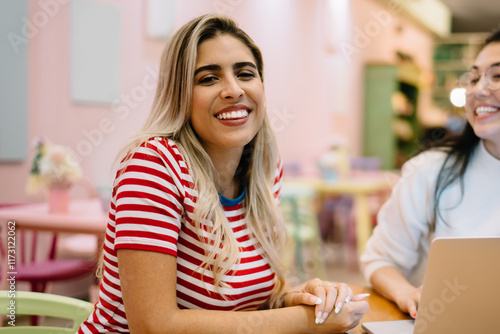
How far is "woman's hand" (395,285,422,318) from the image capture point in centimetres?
115

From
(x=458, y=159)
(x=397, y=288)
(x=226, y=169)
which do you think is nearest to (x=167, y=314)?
(x=226, y=169)

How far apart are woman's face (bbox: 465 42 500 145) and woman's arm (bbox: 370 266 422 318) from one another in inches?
17.0

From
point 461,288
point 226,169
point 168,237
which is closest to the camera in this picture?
point 461,288

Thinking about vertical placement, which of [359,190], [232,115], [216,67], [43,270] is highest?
[216,67]

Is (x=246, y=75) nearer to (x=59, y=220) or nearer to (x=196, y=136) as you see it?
(x=196, y=136)

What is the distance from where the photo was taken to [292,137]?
5.94 metres

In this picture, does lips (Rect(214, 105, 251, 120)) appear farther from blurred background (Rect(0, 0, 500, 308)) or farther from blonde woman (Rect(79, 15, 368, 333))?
blurred background (Rect(0, 0, 500, 308))

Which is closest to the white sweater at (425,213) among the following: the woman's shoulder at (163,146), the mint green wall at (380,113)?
the woman's shoulder at (163,146)

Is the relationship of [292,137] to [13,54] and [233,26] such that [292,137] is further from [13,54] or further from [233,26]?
[233,26]

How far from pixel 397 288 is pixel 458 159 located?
0.43 m

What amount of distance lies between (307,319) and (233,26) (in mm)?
679

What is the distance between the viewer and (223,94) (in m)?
1.13

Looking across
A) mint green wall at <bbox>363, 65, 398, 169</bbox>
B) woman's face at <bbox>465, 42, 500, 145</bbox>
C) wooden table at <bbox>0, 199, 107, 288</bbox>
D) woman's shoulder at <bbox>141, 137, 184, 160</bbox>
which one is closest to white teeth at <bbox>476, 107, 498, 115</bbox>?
woman's face at <bbox>465, 42, 500, 145</bbox>

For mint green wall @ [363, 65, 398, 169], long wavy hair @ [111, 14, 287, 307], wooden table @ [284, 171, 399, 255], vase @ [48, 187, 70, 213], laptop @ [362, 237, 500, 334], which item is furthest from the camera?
mint green wall @ [363, 65, 398, 169]
